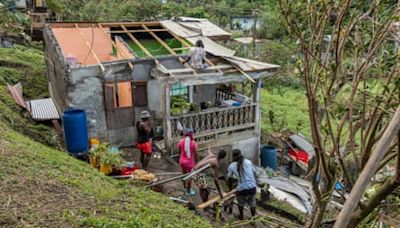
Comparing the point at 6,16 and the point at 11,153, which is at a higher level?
the point at 6,16

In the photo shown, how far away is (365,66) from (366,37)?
0.97 metres

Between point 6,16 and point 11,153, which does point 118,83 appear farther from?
point 6,16

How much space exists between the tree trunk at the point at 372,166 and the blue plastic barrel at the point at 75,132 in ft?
30.8

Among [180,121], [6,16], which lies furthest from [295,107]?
[6,16]

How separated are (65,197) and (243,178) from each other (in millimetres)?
3451

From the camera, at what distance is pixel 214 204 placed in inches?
337

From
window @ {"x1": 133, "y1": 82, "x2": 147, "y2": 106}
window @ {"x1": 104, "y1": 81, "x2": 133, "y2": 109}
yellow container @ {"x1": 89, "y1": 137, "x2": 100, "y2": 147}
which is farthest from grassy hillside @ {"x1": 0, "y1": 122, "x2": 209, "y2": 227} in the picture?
window @ {"x1": 133, "y1": 82, "x2": 147, "y2": 106}

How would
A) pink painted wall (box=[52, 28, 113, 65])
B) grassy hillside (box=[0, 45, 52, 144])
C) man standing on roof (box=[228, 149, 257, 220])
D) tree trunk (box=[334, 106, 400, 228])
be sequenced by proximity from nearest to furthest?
tree trunk (box=[334, 106, 400, 228]) < man standing on roof (box=[228, 149, 257, 220]) < grassy hillside (box=[0, 45, 52, 144]) < pink painted wall (box=[52, 28, 113, 65])

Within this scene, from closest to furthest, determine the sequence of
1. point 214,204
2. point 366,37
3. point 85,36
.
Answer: point 366,37 < point 214,204 < point 85,36

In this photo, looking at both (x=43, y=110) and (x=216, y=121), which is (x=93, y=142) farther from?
(x=216, y=121)

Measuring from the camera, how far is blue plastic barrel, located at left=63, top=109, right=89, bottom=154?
1048 centimetres

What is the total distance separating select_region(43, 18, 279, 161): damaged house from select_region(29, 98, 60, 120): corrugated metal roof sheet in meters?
0.45

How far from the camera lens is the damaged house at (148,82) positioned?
11.6 m

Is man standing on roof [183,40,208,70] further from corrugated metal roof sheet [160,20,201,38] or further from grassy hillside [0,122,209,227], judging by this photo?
grassy hillside [0,122,209,227]
